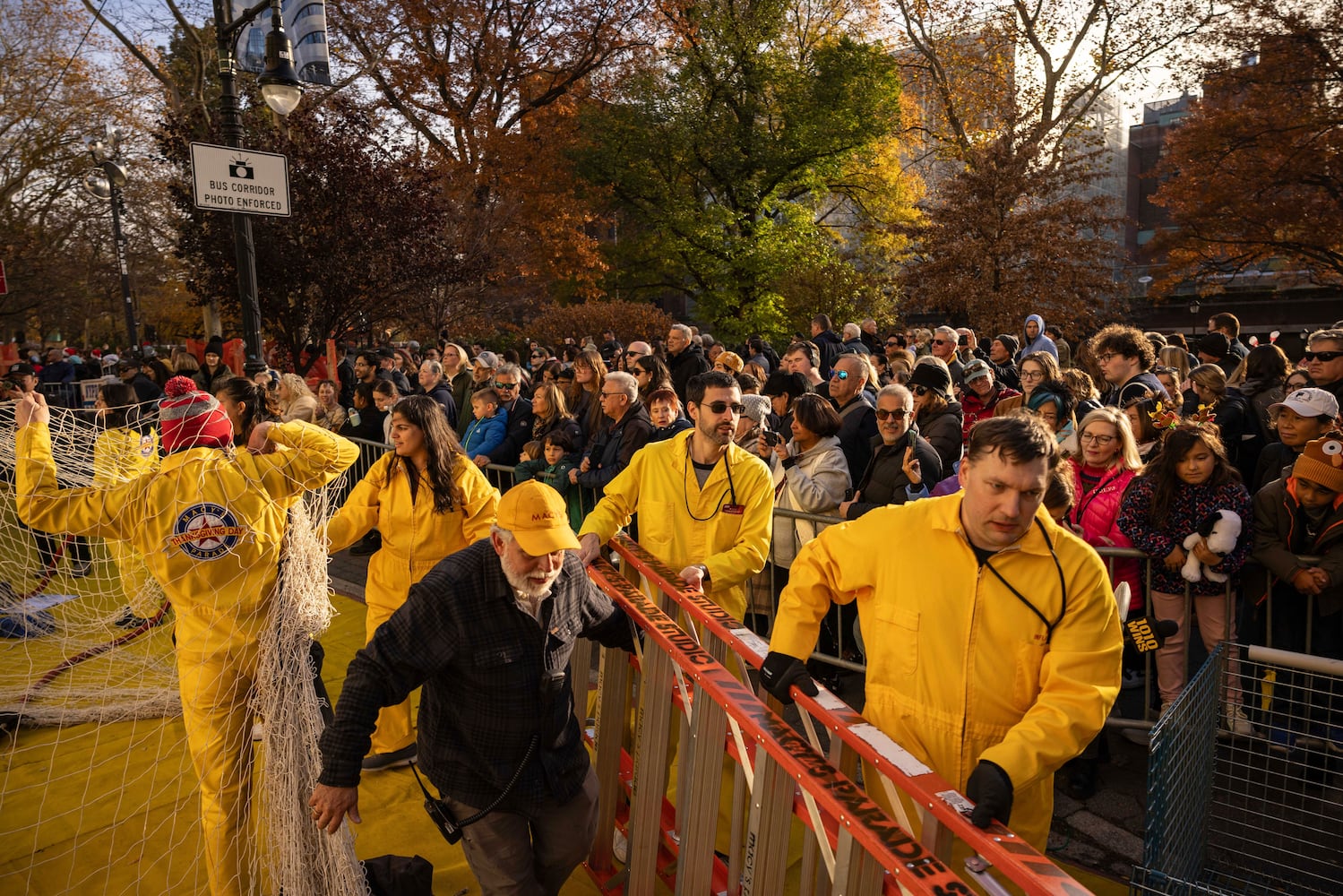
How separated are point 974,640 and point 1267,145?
1946 centimetres

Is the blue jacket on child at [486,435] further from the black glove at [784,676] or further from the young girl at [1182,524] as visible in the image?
the black glove at [784,676]

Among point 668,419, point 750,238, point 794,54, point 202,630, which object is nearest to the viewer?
point 202,630

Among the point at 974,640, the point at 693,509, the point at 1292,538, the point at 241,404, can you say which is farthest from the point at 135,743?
the point at 1292,538

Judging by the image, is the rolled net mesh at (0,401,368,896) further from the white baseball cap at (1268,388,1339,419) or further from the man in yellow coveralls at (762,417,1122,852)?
the white baseball cap at (1268,388,1339,419)

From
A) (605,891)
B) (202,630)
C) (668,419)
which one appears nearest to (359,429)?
(668,419)

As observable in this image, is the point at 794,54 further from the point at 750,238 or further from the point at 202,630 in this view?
the point at 202,630

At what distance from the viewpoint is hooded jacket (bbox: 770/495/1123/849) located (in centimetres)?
243

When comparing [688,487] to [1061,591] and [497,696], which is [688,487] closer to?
[497,696]

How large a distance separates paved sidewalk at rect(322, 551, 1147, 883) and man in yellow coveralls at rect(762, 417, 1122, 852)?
1.49 meters

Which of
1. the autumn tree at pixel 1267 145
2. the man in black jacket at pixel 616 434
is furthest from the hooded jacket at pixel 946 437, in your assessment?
the autumn tree at pixel 1267 145

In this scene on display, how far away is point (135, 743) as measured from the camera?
537 centimetres

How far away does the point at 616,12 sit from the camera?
85.0 feet

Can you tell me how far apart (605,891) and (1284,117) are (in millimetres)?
19683

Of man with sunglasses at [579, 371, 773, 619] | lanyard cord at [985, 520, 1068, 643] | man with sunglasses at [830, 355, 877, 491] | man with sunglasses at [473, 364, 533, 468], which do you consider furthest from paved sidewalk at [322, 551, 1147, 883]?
man with sunglasses at [473, 364, 533, 468]
